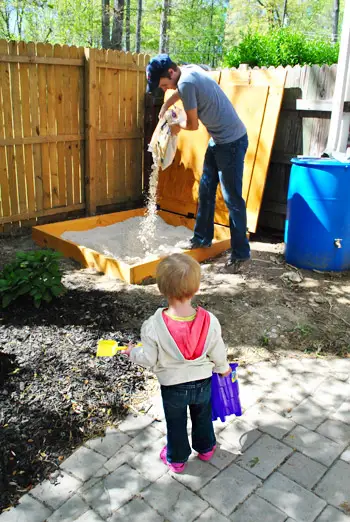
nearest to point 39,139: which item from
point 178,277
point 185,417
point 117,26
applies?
point 178,277

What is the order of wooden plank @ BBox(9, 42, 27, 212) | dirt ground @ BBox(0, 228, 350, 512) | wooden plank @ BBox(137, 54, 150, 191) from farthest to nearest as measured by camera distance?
wooden plank @ BBox(137, 54, 150, 191) → wooden plank @ BBox(9, 42, 27, 212) → dirt ground @ BBox(0, 228, 350, 512)

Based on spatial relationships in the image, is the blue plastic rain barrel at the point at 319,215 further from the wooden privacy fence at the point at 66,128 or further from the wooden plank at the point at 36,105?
the wooden plank at the point at 36,105

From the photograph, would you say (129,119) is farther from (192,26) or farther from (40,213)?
(192,26)

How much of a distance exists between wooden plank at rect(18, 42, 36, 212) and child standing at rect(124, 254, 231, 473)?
4182 mm

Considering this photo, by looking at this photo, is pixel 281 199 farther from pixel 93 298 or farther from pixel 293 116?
pixel 93 298

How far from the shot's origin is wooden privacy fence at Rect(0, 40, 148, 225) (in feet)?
18.1

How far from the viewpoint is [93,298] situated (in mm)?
4070

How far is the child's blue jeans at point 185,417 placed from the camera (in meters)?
2.14

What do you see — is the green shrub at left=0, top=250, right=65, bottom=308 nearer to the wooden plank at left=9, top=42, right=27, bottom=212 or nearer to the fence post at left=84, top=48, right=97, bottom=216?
the wooden plank at left=9, top=42, right=27, bottom=212

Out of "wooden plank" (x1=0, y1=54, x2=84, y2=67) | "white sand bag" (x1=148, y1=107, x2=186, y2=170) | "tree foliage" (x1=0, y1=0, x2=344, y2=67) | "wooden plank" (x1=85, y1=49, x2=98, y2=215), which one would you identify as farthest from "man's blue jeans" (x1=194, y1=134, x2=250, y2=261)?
"tree foliage" (x1=0, y1=0, x2=344, y2=67)

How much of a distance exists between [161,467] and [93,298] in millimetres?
1994

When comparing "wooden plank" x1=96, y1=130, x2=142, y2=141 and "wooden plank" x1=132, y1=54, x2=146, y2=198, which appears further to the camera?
"wooden plank" x1=132, y1=54, x2=146, y2=198

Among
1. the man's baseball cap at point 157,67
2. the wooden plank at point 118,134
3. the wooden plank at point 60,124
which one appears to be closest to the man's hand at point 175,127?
the man's baseball cap at point 157,67

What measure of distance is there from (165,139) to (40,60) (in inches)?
69.3
